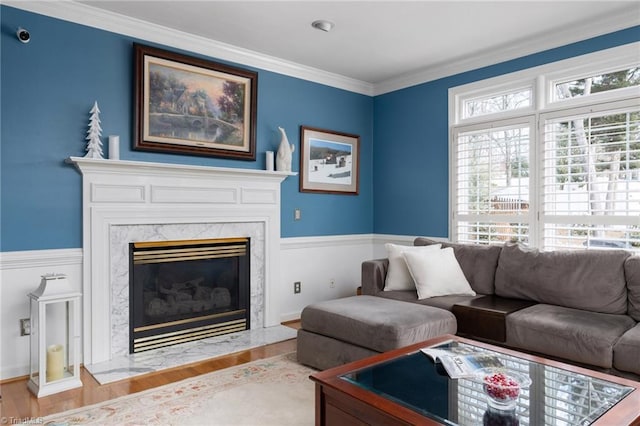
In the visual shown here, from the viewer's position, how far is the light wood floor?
7.93 feet

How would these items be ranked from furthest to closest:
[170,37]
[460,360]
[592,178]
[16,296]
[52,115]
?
[170,37] < [592,178] < [52,115] < [16,296] < [460,360]

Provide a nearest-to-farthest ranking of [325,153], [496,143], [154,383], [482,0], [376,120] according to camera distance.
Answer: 1. [154,383]
2. [482,0]
3. [496,143]
4. [325,153]
5. [376,120]

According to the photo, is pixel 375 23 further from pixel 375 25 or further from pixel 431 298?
pixel 431 298

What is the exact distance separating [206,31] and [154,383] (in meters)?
2.72

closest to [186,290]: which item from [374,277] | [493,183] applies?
[374,277]

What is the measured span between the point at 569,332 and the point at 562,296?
616 mm

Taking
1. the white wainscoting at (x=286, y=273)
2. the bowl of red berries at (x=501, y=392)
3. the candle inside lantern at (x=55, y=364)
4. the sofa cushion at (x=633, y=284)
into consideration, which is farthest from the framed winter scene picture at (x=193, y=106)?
the sofa cushion at (x=633, y=284)

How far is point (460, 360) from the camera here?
6.48 feet

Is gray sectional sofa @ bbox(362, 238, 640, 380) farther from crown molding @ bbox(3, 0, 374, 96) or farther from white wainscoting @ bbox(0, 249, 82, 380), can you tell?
white wainscoting @ bbox(0, 249, 82, 380)

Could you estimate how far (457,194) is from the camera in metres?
4.27

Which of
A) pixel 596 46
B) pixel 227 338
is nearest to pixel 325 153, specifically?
pixel 227 338

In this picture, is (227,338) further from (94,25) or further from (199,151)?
(94,25)

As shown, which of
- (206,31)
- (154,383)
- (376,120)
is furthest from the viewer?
(376,120)

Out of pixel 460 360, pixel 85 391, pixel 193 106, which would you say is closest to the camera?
pixel 460 360
